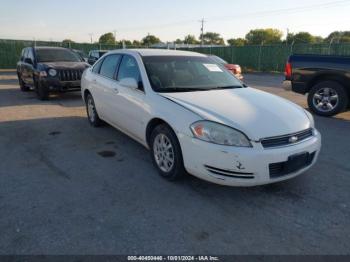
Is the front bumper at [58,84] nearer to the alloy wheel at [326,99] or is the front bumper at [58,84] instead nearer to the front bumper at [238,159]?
the alloy wheel at [326,99]

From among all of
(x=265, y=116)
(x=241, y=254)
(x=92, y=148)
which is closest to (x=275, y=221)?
(x=241, y=254)

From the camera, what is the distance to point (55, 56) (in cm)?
1040

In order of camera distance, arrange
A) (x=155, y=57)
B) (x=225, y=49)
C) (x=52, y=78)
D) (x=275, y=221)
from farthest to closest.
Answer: (x=225, y=49)
(x=52, y=78)
(x=155, y=57)
(x=275, y=221)

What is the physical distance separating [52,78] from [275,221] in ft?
27.3

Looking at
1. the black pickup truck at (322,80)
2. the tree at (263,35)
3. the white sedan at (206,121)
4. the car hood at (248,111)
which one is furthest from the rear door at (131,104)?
the tree at (263,35)

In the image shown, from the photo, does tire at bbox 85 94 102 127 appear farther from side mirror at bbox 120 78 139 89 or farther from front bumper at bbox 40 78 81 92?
front bumper at bbox 40 78 81 92

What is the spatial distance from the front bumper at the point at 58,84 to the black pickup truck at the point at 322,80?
249 inches

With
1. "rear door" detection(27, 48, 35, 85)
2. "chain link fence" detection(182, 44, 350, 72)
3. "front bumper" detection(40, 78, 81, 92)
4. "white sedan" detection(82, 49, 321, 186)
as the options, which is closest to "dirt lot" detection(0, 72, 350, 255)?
"white sedan" detection(82, 49, 321, 186)

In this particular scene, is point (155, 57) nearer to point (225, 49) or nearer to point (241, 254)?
point (241, 254)

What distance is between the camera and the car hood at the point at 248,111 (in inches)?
125

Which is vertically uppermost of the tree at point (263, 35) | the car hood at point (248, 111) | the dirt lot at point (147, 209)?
the tree at point (263, 35)

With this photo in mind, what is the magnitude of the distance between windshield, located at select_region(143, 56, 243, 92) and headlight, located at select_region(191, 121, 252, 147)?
101 cm

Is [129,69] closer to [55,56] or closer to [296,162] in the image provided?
[296,162]

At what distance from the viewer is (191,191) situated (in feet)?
11.6
